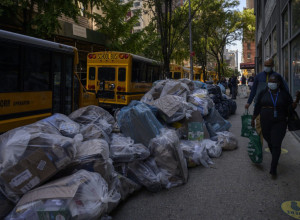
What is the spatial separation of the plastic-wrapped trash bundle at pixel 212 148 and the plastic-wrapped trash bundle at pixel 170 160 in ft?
4.37

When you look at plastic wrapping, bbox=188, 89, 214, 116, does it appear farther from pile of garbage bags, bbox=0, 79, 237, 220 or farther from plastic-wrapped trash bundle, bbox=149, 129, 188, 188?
plastic-wrapped trash bundle, bbox=149, 129, 188, 188

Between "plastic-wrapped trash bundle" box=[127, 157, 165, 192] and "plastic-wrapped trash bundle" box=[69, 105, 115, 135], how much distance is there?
0.87 m

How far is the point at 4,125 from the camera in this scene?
484cm

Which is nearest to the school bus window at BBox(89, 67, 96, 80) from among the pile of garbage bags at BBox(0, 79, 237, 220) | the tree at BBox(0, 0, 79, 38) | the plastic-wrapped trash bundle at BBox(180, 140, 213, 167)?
the tree at BBox(0, 0, 79, 38)

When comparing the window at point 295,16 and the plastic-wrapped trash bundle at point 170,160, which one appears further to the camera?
the window at point 295,16

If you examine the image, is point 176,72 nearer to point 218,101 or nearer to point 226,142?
point 218,101

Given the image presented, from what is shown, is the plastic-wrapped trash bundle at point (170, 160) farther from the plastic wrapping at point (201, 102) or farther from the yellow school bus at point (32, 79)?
the yellow school bus at point (32, 79)

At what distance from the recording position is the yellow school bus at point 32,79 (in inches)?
196

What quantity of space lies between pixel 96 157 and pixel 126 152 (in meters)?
0.78

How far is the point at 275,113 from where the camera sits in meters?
4.20

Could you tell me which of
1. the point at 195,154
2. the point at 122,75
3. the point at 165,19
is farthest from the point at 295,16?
the point at 122,75

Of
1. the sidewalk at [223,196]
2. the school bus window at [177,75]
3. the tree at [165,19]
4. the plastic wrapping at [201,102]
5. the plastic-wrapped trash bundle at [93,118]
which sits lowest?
the sidewalk at [223,196]

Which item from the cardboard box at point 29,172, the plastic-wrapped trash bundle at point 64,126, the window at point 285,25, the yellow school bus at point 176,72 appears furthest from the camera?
the yellow school bus at point 176,72

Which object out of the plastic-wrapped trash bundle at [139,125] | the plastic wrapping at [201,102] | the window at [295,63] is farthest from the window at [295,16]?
the plastic-wrapped trash bundle at [139,125]
